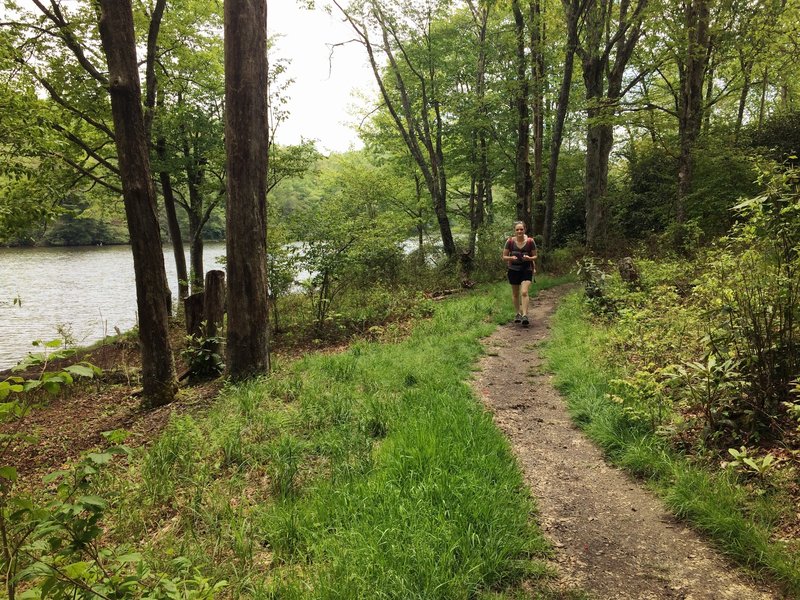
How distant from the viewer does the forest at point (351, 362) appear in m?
2.56

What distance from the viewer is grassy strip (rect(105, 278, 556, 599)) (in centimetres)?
254

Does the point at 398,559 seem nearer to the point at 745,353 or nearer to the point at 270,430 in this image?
the point at 270,430

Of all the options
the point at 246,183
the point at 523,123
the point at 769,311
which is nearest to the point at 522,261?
the point at 769,311

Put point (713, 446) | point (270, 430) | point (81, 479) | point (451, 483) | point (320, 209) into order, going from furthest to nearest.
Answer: point (320, 209) < point (270, 430) < point (713, 446) < point (451, 483) < point (81, 479)

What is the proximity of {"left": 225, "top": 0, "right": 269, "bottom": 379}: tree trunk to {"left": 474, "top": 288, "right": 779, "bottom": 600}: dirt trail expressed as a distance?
3.57m

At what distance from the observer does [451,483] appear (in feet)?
10.7

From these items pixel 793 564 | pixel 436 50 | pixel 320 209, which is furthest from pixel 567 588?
pixel 436 50

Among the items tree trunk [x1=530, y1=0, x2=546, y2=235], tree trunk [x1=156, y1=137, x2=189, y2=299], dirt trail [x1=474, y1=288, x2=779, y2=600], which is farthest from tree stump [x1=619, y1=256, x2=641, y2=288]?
tree trunk [x1=156, y1=137, x2=189, y2=299]

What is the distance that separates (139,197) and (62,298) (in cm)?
1989

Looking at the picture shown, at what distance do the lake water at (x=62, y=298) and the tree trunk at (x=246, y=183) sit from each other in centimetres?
291

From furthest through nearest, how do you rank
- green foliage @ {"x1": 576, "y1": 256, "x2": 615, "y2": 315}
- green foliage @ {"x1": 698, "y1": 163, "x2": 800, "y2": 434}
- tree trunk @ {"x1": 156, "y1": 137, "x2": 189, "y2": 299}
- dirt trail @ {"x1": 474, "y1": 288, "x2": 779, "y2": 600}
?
tree trunk @ {"x1": 156, "y1": 137, "x2": 189, "y2": 299}
green foliage @ {"x1": 576, "y1": 256, "x2": 615, "y2": 315}
green foliage @ {"x1": 698, "y1": 163, "x2": 800, "y2": 434}
dirt trail @ {"x1": 474, "y1": 288, "x2": 779, "y2": 600}

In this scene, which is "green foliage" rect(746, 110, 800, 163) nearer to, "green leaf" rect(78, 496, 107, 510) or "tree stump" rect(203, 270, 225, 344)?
"tree stump" rect(203, 270, 225, 344)

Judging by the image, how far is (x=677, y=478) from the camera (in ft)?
10.7

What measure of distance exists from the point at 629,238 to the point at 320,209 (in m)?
12.1
